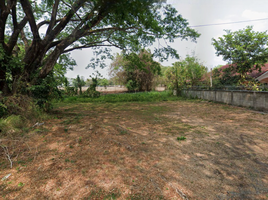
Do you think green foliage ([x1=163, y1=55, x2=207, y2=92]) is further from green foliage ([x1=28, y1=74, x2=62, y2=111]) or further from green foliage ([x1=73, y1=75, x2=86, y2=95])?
green foliage ([x1=28, y1=74, x2=62, y2=111])

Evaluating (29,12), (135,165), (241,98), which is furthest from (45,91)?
(241,98)

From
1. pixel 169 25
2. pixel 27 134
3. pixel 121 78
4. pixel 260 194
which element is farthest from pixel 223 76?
pixel 27 134

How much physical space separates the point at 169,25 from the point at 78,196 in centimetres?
724

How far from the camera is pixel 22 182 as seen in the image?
6.93 feet

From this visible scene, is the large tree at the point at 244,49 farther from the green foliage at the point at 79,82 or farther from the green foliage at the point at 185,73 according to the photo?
the green foliage at the point at 79,82

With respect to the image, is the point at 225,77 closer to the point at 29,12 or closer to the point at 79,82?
the point at 29,12

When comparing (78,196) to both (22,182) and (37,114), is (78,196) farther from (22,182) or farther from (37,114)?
(37,114)

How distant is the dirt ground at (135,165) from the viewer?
193 cm

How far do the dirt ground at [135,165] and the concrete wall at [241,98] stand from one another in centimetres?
427

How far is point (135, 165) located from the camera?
254 centimetres

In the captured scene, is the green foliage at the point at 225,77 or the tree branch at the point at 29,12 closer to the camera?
the tree branch at the point at 29,12

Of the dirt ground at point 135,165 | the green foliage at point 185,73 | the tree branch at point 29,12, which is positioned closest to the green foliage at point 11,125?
the dirt ground at point 135,165

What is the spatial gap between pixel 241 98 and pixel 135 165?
8690 mm

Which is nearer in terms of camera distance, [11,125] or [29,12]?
[11,125]
